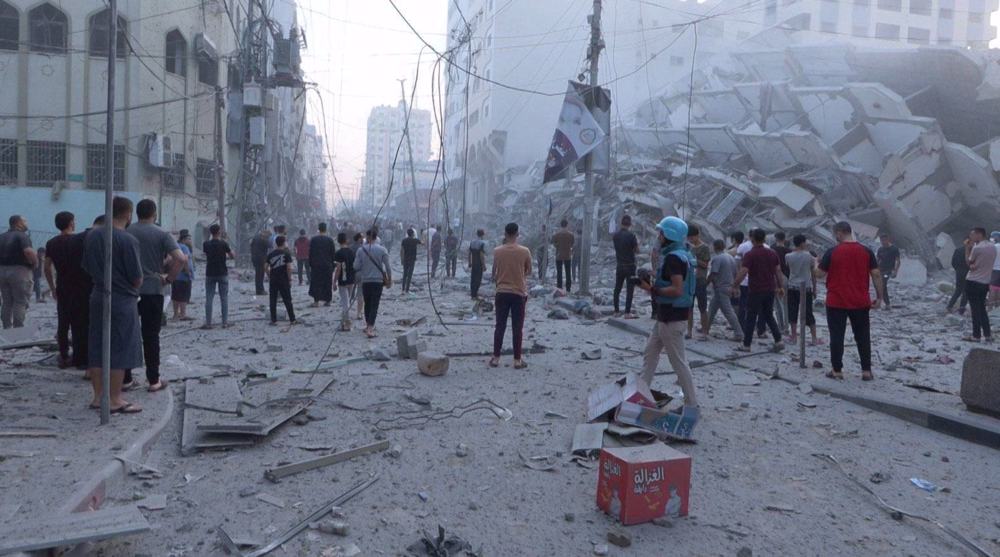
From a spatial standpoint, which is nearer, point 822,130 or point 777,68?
point 822,130

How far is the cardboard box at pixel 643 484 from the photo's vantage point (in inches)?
164

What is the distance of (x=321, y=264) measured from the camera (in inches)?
534

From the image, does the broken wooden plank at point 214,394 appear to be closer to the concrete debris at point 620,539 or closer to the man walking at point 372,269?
the man walking at point 372,269

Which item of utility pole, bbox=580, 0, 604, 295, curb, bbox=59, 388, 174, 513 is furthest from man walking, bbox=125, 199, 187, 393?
utility pole, bbox=580, 0, 604, 295


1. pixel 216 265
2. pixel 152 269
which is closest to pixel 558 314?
pixel 216 265

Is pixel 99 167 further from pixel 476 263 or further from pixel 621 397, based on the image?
pixel 621 397

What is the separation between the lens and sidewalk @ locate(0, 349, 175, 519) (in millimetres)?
4125

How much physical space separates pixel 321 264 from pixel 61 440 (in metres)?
8.54

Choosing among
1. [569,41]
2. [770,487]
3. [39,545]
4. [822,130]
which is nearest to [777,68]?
[822,130]

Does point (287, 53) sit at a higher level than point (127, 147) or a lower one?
higher

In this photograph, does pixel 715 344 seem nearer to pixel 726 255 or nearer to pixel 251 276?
pixel 726 255

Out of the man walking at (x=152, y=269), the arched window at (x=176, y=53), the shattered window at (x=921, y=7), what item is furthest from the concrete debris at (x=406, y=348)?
the shattered window at (x=921, y=7)

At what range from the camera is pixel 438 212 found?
199 ft

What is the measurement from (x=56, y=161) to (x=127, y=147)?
2101mm
